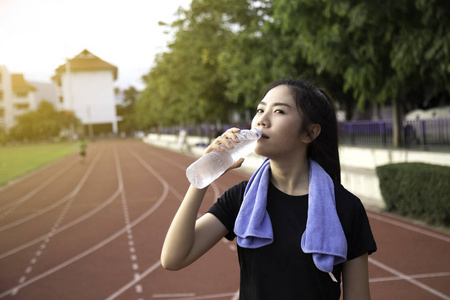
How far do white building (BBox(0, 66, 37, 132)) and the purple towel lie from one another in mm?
87374

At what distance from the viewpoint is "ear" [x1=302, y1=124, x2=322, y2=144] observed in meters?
2.02

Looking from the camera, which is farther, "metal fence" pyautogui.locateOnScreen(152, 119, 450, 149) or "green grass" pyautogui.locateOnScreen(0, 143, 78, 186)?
"green grass" pyautogui.locateOnScreen(0, 143, 78, 186)

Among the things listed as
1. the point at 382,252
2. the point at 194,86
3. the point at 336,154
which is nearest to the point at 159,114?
the point at 194,86

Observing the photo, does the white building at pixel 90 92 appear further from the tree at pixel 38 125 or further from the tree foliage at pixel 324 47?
the tree foliage at pixel 324 47

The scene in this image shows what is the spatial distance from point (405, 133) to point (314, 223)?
612 inches

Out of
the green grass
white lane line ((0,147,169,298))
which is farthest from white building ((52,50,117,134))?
white lane line ((0,147,169,298))

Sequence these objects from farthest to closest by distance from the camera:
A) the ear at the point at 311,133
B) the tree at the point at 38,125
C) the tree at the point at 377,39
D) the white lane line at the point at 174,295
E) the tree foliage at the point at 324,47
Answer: the tree at the point at 38,125 < the tree foliage at the point at 324,47 < the tree at the point at 377,39 < the white lane line at the point at 174,295 < the ear at the point at 311,133

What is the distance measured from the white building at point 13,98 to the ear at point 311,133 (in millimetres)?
87360

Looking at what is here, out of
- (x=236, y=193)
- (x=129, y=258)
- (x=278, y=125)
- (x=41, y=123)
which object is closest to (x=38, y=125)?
(x=41, y=123)

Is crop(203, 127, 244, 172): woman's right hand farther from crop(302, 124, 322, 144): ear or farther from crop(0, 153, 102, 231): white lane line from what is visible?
crop(0, 153, 102, 231): white lane line

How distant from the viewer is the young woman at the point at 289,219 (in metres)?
1.82

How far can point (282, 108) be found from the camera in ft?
6.37

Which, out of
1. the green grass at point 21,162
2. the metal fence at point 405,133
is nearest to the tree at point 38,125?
the green grass at point 21,162

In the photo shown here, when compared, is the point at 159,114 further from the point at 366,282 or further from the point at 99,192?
the point at 366,282
